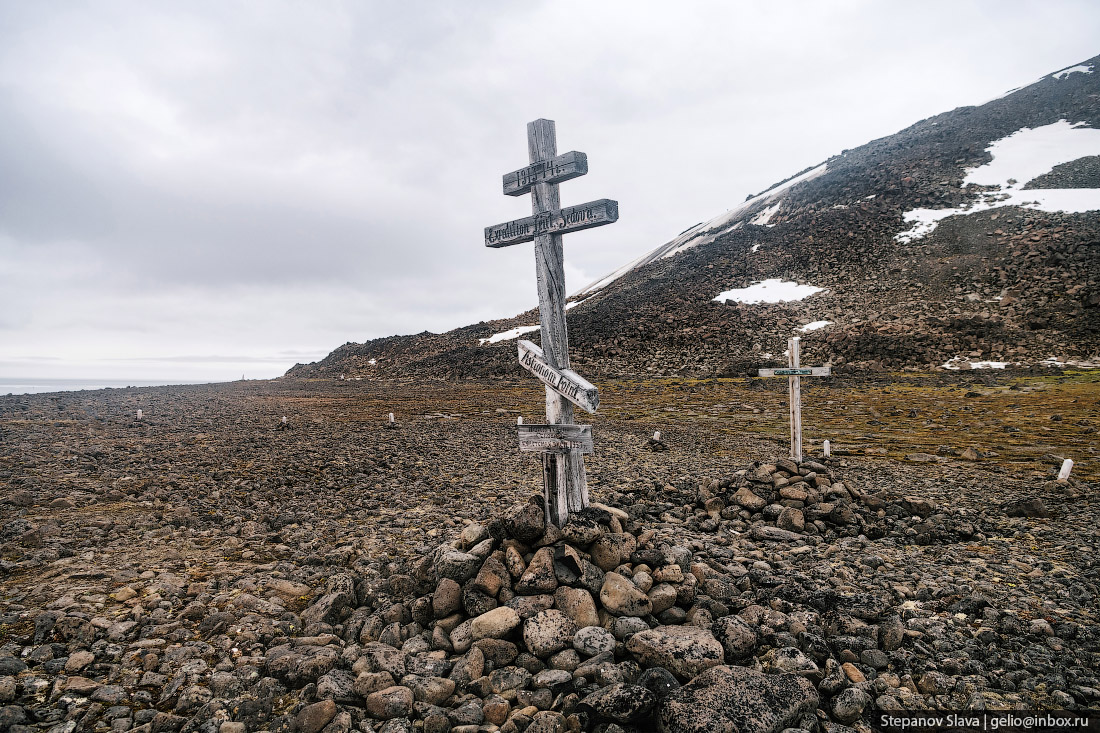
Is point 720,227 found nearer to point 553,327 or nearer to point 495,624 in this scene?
point 553,327

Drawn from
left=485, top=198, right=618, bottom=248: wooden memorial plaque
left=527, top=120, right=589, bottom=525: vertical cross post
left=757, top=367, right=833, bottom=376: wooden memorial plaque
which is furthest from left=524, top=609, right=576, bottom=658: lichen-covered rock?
left=757, top=367, right=833, bottom=376: wooden memorial plaque

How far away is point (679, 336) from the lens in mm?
56438

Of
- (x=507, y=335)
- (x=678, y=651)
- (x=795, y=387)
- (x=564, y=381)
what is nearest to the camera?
(x=678, y=651)

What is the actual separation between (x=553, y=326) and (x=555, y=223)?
4.47 ft

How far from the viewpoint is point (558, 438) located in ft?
22.4

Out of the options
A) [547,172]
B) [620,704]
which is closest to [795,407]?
[547,172]

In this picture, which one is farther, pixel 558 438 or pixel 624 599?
pixel 558 438

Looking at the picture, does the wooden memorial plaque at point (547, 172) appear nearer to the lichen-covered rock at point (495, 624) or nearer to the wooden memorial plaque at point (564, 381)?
the wooden memorial plaque at point (564, 381)

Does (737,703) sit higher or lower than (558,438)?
lower

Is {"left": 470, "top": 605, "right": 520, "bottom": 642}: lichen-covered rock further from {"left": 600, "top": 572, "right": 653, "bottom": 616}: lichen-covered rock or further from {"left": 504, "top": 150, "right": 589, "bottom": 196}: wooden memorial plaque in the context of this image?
{"left": 504, "top": 150, "right": 589, "bottom": 196}: wooden memorial plaque

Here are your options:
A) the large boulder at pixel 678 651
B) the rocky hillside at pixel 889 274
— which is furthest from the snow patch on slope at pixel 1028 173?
the large boulder at pixel 678 651

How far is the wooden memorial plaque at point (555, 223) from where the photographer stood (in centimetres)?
650

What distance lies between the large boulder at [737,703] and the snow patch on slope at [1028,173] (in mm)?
73851

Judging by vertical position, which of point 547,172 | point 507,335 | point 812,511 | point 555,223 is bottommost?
point 812,511
